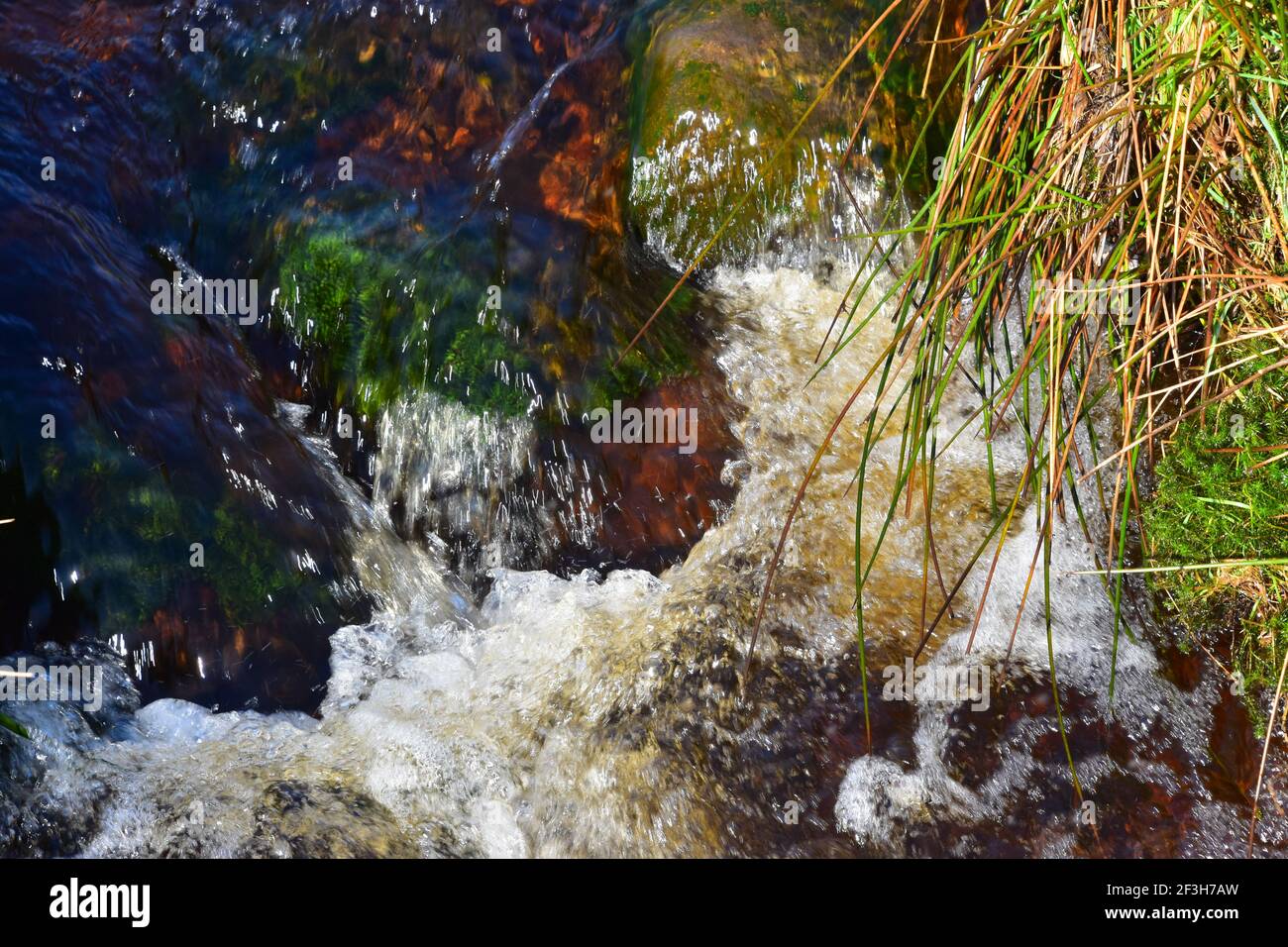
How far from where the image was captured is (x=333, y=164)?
16.3 ft

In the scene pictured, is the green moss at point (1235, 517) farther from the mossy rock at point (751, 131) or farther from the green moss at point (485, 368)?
the green moss at point (485, 368)

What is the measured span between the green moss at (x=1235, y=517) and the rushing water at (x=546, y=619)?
0.18 m

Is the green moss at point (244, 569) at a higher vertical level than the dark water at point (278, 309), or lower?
lower

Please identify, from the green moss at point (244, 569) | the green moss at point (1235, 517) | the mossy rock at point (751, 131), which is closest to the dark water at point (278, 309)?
the green moss at point (244, 569)

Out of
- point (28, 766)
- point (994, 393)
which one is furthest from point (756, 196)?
point (28, 766)

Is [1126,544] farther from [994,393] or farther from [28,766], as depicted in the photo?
[28,766]

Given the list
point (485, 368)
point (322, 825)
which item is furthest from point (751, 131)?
point (322, 825)

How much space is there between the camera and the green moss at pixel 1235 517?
112 inches

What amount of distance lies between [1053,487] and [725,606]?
1.43 meters

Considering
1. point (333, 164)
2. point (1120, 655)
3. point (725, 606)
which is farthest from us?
point (333, 164)

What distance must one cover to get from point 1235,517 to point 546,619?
2.24m

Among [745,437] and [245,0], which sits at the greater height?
[245,0]

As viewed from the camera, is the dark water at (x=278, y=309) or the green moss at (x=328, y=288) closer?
the dark water at (x=278, y=309)

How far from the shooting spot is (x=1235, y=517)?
2.88m
